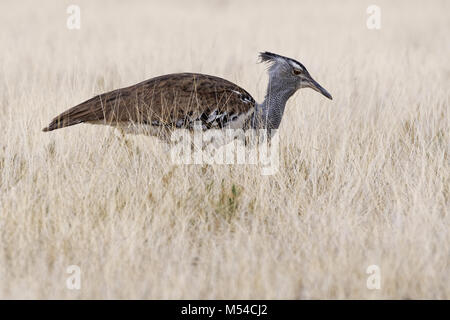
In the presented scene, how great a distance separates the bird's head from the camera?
18.3 ft

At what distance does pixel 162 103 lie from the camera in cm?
510

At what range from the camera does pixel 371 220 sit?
13.8 feet

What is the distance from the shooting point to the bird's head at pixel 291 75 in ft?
18.3

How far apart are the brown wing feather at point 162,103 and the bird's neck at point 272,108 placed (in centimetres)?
22

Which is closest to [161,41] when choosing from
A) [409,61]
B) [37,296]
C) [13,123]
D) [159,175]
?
[409,61]

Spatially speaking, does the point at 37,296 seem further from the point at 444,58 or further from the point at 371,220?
the point at 444,58

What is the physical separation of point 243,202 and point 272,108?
4.41ft
